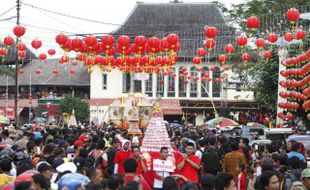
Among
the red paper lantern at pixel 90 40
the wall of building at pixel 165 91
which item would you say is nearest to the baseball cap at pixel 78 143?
the red paper lantern at pixel 90 40

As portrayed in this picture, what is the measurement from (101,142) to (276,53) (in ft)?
77.8

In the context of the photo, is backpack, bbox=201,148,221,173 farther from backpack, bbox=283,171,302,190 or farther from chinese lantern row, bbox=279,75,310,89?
chinese lantern row, bbox=279,75,310,89

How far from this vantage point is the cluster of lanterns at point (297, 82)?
23609mm

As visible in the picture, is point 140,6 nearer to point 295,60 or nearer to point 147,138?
point 295,60

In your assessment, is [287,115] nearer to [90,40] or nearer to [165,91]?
[90,40]

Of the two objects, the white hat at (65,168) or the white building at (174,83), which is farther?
the white building at (174,83)

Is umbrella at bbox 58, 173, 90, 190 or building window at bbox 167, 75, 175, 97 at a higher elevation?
building window at bbox 167, 75, 175, 97

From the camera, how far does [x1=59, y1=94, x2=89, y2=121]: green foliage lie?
52156 mm

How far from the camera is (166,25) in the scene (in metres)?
56.6

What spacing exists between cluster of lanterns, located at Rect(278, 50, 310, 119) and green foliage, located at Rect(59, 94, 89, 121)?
76.3 feet

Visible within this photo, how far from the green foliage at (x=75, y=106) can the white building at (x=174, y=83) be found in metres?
1.11

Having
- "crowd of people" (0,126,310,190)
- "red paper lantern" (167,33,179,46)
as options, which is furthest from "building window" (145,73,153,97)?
"crowd of people" (0,126,310,190)

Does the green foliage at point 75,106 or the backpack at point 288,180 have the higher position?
the green foliage at point 75,106

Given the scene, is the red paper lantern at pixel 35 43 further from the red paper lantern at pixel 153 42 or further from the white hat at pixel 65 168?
the white hat at pixel 65 168
